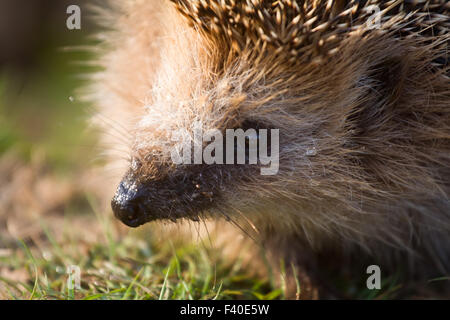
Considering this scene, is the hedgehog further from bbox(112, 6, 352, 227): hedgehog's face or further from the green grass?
the green grass

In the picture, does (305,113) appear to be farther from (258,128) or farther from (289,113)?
(258,128)

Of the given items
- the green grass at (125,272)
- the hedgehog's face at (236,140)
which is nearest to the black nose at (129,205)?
the hedgehog's face at (236,140)

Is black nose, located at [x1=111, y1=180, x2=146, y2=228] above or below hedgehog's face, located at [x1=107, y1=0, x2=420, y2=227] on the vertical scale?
below

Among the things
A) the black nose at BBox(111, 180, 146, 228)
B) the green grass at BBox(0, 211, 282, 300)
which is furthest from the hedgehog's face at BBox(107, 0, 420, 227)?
the green grass at BBox(0, 211, 282, 300)

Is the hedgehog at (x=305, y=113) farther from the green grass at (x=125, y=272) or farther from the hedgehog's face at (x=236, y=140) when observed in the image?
the green grass at (x=125, y=272)

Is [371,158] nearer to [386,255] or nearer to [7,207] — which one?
[386,255]

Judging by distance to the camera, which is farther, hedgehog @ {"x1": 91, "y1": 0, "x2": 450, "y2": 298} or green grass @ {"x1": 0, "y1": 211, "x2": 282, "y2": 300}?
green grass @ {"x1": 0, "y1": 211, "x2": 282, "y2": 300}

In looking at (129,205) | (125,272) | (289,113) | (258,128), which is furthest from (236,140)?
(125,272)

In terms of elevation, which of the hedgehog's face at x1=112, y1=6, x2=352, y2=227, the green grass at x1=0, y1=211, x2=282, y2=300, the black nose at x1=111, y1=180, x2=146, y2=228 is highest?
the hedgehog's face at x1=112, y1=6, x2=352, y2=227
